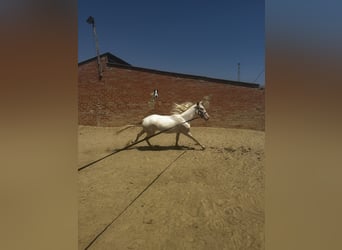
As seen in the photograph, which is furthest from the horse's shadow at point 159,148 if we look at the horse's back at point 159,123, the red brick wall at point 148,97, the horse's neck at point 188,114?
the red brick wall at point 148,97

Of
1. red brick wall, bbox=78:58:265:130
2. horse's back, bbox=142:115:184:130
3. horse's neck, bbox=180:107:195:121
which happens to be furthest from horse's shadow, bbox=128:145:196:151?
red brick wall, bbox=78:58:265:130

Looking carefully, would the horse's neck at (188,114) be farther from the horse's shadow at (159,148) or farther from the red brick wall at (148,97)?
the red brick wall at (148,97)

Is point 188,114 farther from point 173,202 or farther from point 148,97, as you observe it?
point 148,97

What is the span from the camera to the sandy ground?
56.2 inches

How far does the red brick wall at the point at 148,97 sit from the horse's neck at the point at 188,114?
2.57 metres

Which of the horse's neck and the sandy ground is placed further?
the horse's neck

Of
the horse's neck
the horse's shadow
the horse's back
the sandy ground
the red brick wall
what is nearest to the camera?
the sandy ground

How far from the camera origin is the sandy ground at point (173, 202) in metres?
1.43

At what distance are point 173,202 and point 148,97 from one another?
15.4 ft

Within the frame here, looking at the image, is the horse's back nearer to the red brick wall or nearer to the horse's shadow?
the horse's shadow

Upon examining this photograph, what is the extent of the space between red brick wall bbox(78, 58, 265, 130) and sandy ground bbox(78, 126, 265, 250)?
3.43 m
